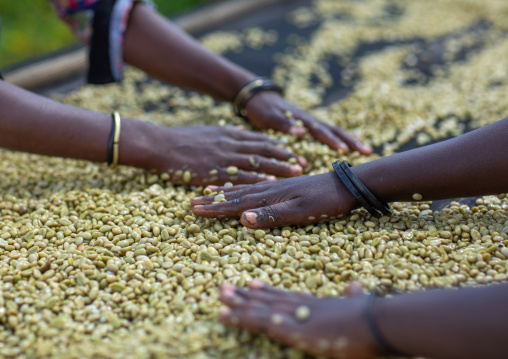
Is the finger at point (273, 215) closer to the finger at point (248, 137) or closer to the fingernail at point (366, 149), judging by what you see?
the finger at point (248, 137)

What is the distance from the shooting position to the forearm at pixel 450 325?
50.8 inches

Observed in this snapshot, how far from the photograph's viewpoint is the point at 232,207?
1.92 meters

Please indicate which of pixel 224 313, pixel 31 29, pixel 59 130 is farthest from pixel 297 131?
pixel 31 29

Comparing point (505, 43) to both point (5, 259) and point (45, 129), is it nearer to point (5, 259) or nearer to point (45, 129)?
point (45, 129)

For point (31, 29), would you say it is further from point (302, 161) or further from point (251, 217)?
point (251, 217)

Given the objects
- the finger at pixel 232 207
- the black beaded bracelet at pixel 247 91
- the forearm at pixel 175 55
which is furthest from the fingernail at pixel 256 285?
the forearm at pixel 175 55

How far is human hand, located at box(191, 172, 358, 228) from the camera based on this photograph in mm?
1854

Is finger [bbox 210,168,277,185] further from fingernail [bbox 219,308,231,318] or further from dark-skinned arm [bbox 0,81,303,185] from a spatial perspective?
fingernail [bbox 219,308,231,318]

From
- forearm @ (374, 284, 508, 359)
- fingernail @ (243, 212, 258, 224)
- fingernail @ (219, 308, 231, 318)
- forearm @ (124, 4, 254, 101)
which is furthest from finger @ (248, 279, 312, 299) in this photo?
forearm @ (124, 4, 254, 101)

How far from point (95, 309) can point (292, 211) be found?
76cm

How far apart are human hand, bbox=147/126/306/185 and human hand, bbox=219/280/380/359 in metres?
0.81

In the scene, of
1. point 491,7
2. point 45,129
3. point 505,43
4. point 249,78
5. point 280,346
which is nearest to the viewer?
point 280,346

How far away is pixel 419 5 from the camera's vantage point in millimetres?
4691

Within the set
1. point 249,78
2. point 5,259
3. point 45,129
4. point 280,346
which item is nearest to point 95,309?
point 5,259
